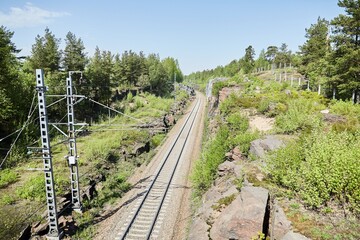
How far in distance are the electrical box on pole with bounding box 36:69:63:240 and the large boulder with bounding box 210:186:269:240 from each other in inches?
317

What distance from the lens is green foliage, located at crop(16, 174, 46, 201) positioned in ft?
51.3

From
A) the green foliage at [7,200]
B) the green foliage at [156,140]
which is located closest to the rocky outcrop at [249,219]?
the green foliage at [7,200]

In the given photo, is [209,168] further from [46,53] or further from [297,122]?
[46,53]

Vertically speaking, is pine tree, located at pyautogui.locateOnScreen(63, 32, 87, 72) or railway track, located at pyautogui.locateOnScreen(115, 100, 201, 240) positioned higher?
pine tree, located at pyautogui.locateOnScreen(63, 32, 87, 72)

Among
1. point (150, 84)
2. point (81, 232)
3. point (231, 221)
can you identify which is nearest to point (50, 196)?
point (81, 232)

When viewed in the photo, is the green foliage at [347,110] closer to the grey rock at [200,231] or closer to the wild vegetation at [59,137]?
the grey rock at [200,231]

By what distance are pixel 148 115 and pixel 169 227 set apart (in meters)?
31.3

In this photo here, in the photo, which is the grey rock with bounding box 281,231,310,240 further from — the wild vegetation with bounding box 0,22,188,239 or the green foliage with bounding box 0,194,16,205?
the green foliage with bounding box 0,194,16,205

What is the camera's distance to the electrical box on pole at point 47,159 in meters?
11.6

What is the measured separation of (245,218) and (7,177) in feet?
56.9

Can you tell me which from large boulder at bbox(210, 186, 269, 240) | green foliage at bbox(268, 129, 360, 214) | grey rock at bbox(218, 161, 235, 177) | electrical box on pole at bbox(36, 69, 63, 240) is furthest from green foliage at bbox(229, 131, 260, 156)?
electrical box on pole at bbox(36, 69, 63, 240)

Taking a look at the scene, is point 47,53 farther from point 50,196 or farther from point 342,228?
point 342,228

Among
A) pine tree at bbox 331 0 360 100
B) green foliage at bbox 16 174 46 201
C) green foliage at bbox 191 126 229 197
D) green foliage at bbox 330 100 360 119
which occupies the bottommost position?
green foliage at bbox 16 174 46 201

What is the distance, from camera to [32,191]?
16.0 meters
